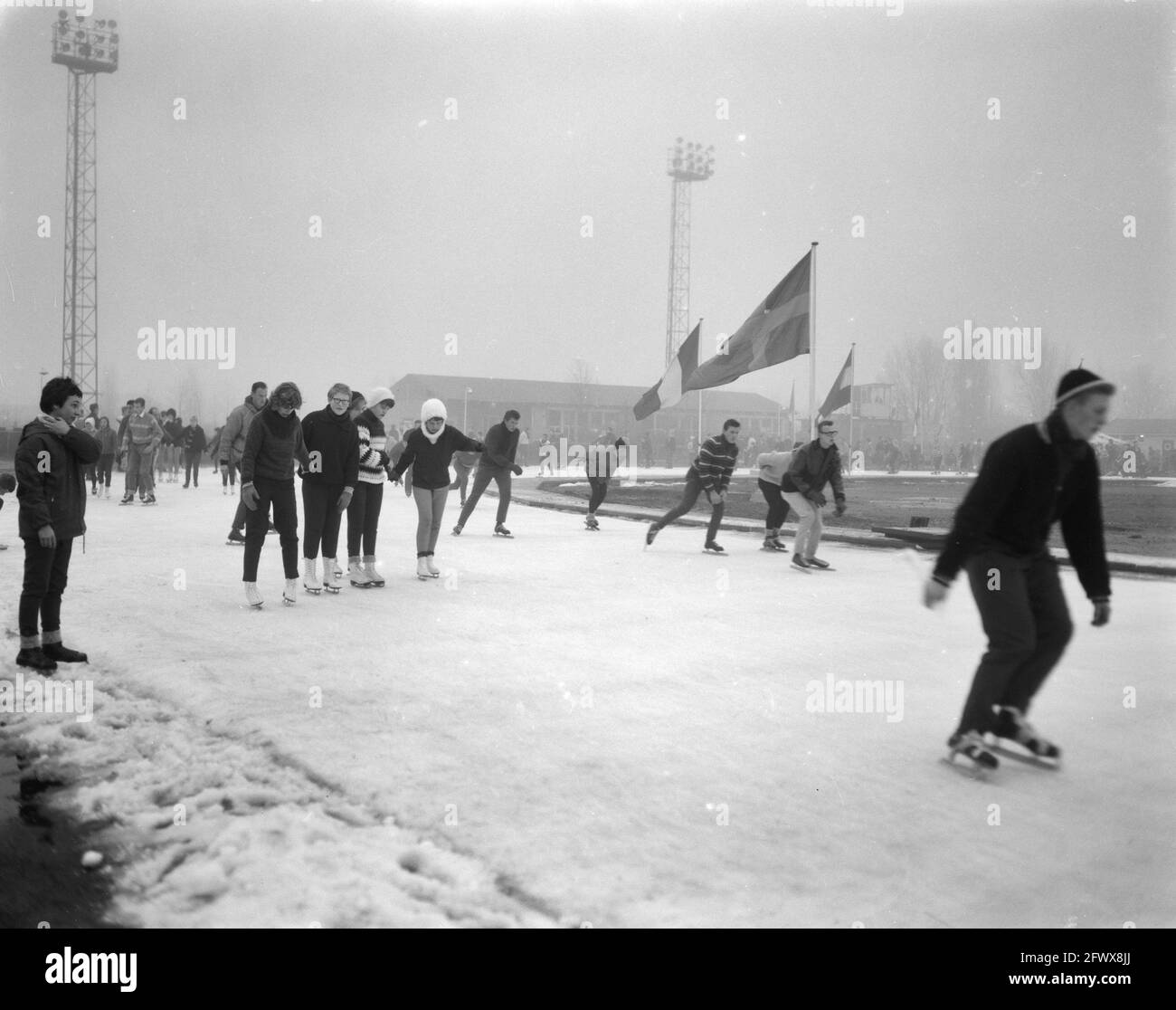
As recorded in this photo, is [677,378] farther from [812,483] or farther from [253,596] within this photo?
[253,596]

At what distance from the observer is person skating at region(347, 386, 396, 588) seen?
29.8ft

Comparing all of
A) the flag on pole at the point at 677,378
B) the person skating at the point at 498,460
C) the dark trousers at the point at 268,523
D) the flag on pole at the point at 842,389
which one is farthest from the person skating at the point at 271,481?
the flag on pole at the point at 842,389

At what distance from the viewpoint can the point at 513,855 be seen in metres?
3.06

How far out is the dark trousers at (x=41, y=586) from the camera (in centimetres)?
565

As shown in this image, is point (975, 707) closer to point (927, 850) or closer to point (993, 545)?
point (993, 545)

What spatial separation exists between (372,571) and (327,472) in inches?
46.7

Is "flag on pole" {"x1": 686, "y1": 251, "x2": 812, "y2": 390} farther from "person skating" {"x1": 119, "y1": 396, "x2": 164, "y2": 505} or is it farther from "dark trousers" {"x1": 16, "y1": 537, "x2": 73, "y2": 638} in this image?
"person skating" {"x1": 119, "y1": 396, "x2": 164, "y2": 505}

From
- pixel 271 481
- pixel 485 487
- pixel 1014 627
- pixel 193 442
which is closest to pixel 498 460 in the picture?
pixel 485 487

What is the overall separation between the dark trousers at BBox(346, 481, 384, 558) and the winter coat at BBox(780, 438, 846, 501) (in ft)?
14.8

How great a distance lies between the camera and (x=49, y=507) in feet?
18.6

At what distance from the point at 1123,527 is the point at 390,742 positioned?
1578 cm

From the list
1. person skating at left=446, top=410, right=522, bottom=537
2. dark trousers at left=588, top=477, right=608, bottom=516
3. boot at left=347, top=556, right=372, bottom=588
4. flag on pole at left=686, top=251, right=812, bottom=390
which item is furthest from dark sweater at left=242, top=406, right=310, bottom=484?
flag on pole at left=686, top=251, right=812, bottom=390

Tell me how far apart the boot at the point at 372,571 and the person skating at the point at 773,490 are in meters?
4.60
